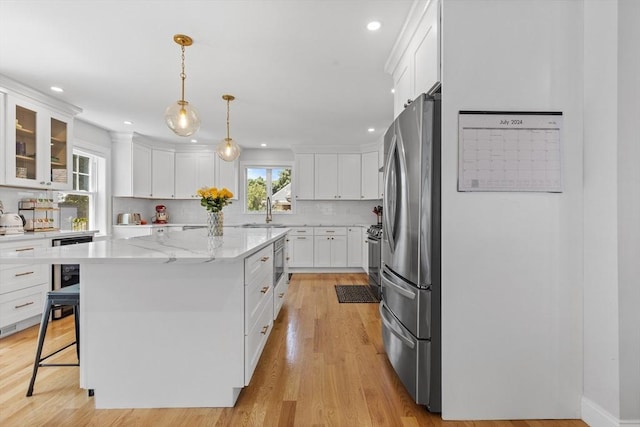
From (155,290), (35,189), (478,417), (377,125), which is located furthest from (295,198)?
(478,417)

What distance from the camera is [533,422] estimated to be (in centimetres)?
161

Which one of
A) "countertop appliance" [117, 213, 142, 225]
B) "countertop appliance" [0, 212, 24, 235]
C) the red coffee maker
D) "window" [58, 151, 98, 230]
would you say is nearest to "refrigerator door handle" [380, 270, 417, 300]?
"countertop appliance" [0, 212, 24, 235]

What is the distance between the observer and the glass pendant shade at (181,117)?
234 cm

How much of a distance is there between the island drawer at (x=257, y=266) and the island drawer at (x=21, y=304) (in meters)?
2.42

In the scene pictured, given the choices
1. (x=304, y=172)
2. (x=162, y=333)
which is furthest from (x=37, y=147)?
(x=304, y=172)

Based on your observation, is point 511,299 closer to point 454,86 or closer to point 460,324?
point 460,324

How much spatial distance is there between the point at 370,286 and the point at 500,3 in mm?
3669

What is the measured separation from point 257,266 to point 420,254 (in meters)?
1.04

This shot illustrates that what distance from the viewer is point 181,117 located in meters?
2.35

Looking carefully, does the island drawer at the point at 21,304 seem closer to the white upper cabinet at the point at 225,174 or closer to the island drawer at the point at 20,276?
the island drawer at the point at 20,276

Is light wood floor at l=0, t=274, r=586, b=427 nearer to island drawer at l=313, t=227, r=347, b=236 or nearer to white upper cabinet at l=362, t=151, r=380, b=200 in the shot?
island drawer at l=313, t=227, r=347, b=236

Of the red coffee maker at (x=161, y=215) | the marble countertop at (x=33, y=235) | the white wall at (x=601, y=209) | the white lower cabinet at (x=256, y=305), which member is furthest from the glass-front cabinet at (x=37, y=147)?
the white wall at (x=601, y=209)

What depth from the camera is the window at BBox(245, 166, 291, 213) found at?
248 inches

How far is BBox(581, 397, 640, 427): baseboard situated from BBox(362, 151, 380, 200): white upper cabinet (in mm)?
4297
